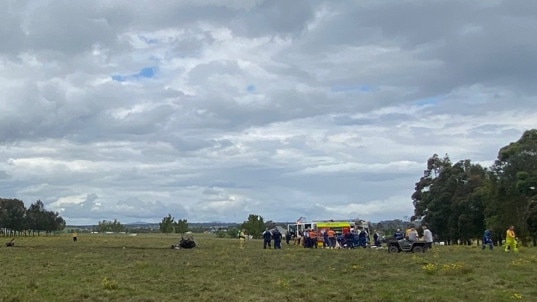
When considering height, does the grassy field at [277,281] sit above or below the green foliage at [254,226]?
below

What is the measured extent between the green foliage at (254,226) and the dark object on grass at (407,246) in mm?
90936

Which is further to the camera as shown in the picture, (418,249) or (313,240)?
(313,240)

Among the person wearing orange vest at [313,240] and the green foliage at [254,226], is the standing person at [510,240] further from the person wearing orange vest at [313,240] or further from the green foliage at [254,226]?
the green foliage at [254,226]

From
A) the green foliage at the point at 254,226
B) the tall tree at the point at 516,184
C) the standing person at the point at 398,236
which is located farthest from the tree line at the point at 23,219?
the standing person at the point at 398,236

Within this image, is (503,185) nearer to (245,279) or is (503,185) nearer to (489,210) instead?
(489,210)

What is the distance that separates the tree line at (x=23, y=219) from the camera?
6270 inches

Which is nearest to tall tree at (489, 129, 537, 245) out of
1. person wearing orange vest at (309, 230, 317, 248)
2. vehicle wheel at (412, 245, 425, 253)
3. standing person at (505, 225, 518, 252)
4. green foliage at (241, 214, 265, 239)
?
person wearing orange vest at (309, 230, 317, 248)

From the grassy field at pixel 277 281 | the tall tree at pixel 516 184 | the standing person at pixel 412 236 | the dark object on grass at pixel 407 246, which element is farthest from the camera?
the tall tree at pixel 516 184

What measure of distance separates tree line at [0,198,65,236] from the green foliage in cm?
5719

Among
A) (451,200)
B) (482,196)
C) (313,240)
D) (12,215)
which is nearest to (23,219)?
(12,215)

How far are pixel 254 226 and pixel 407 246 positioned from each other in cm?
9472

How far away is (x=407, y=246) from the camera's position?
4047 centimetres

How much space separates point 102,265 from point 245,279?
10262 millimetres

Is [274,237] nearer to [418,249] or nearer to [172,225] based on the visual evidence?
[418,249]
